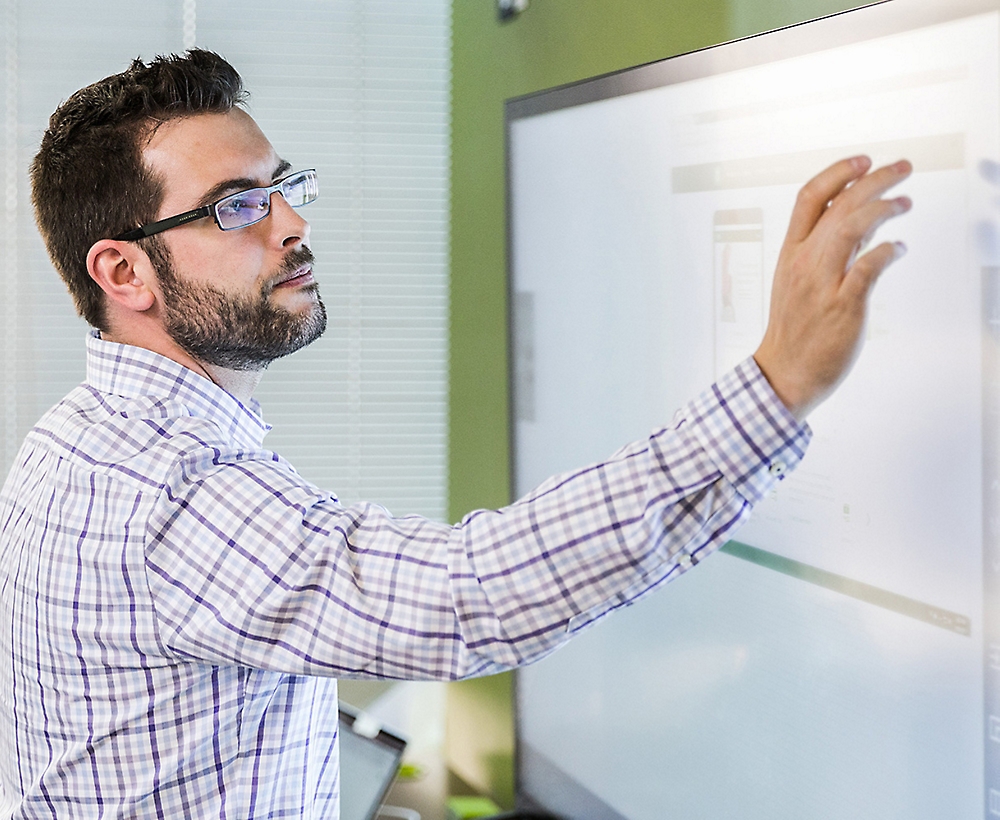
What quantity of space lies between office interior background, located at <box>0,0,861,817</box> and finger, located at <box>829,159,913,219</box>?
1214mm

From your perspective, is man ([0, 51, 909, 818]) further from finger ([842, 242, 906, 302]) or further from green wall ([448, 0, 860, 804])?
green wall ([448, 0, 860, 804])

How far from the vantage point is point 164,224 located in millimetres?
1171

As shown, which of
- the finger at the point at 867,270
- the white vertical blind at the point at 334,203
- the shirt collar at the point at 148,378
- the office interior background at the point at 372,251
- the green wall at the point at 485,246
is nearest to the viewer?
the finger at the point at 867,270

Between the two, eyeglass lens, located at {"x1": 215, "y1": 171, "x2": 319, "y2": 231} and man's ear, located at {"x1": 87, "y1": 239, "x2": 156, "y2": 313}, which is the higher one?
eyeglass lens, located at {"x1": 215, "y1": 171, "x2": 319, "y2": 231}

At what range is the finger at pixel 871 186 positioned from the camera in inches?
29.0

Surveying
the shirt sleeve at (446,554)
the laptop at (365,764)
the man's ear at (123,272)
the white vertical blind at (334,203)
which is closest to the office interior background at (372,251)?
the white vertical blind at (334,203)

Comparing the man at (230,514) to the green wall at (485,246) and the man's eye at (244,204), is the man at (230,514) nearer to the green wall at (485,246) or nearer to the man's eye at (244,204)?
the man's eye at (244,204)

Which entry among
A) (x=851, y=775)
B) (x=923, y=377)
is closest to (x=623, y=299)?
(x=923, y=377)

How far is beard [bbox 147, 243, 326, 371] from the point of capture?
117cm

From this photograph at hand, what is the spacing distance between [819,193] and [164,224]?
2.41ft

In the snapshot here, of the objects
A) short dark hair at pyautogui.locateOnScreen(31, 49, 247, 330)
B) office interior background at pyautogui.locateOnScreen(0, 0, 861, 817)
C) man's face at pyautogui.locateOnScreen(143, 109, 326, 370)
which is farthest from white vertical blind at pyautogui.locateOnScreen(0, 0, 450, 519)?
man's face at pyautogui.locateOnScreen(143, 109, 326, 370)

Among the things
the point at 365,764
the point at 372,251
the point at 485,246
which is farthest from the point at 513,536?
the point at 372,251

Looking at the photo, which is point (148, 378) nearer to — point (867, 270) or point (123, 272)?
point (123, 272)

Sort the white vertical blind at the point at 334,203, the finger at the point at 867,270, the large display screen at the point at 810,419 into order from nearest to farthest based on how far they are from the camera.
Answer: the finger at the point at 867,270 < the large display screen at the point at 810,419 < the white vertical blind at the point at 334,203
